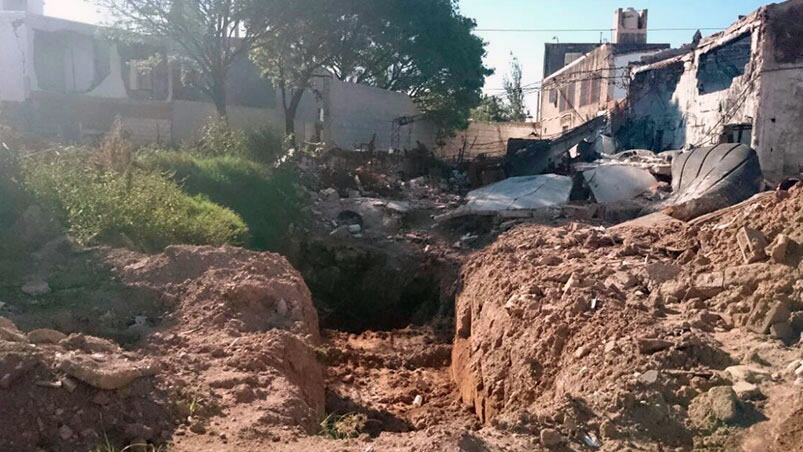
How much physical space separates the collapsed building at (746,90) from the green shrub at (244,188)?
888 centimetres

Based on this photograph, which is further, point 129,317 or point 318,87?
point 318,87

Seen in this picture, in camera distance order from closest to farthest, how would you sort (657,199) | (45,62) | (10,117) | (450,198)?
(657,199) < (450,198) < (10,117) < (45,62)

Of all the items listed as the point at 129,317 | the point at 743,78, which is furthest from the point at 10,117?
the point at 743,78

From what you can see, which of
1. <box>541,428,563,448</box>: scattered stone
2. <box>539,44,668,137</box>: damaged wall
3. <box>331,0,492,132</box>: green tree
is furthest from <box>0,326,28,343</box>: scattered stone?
<box>539,44,668,137</box>: damaged wall

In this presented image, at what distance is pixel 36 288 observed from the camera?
22.0 ft

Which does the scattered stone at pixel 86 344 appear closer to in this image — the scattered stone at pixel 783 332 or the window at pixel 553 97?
the scattered stone at pixel 783 332

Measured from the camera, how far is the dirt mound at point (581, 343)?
401 centimetres

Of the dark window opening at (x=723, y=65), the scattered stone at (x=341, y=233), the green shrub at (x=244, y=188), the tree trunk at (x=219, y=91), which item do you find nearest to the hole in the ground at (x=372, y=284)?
the scattered stone at (x=341, y=233)

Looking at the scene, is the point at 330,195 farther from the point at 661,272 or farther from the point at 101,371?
the point at 101,371

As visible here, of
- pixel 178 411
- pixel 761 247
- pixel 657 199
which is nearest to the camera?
pixel 178 411

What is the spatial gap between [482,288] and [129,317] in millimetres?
3981

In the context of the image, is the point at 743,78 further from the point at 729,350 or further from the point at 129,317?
the point at 129,317

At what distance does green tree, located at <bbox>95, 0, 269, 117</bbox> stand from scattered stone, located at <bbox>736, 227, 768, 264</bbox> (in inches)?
538

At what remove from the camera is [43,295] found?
260 inches
